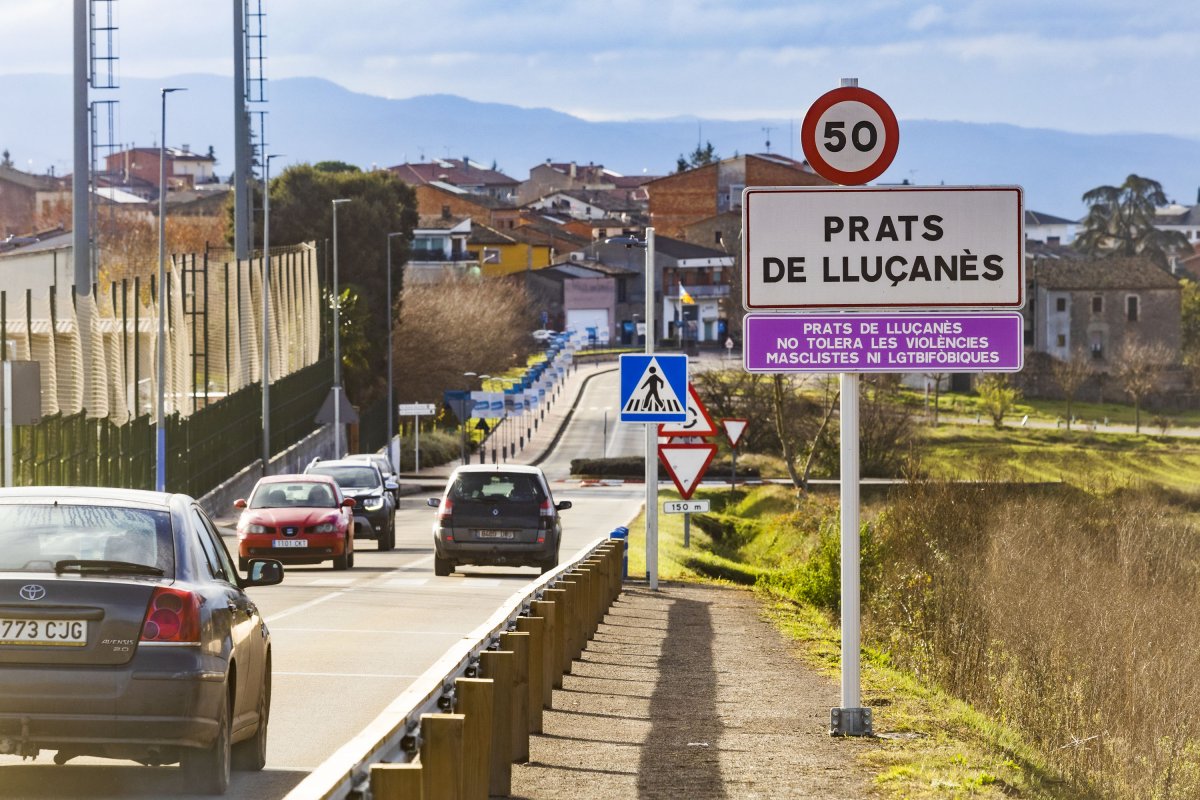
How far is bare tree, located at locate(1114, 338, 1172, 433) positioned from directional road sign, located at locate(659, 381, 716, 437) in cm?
9328

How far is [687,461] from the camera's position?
29453 mm

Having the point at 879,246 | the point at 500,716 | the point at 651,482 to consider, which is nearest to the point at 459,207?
the point at 651,482

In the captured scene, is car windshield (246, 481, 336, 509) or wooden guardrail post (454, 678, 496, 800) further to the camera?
car windshield (246, 481, 336, 509)

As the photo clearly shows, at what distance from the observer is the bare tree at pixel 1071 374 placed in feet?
384

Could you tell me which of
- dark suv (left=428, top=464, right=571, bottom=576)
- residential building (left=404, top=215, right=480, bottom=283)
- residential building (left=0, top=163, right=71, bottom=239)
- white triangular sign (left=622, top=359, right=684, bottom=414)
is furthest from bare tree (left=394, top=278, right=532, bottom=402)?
white triangular sign (left=622, top=359, right=684, bottom=414)

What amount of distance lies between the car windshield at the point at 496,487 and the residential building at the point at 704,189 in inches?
5391

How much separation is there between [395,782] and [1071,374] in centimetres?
11535

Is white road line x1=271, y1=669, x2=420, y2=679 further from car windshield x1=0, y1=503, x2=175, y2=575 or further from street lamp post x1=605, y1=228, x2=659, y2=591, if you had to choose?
street lamp post x1=605, y1=228, x2=659, y2=591

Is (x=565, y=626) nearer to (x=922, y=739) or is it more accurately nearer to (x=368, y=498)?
(x=922, y=739)

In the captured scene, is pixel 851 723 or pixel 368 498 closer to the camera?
pixel 851 723

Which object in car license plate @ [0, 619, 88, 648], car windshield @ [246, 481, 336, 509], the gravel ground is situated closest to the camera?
car license plate @ [0, 619, 88, 648]

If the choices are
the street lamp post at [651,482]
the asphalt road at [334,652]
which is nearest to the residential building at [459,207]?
the asphalt road at [334,652]

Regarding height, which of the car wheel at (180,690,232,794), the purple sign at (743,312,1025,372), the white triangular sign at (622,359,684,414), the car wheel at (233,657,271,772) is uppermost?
the purple sign at (743,312,1025,372)

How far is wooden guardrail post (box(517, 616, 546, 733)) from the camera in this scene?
11.9 meters
